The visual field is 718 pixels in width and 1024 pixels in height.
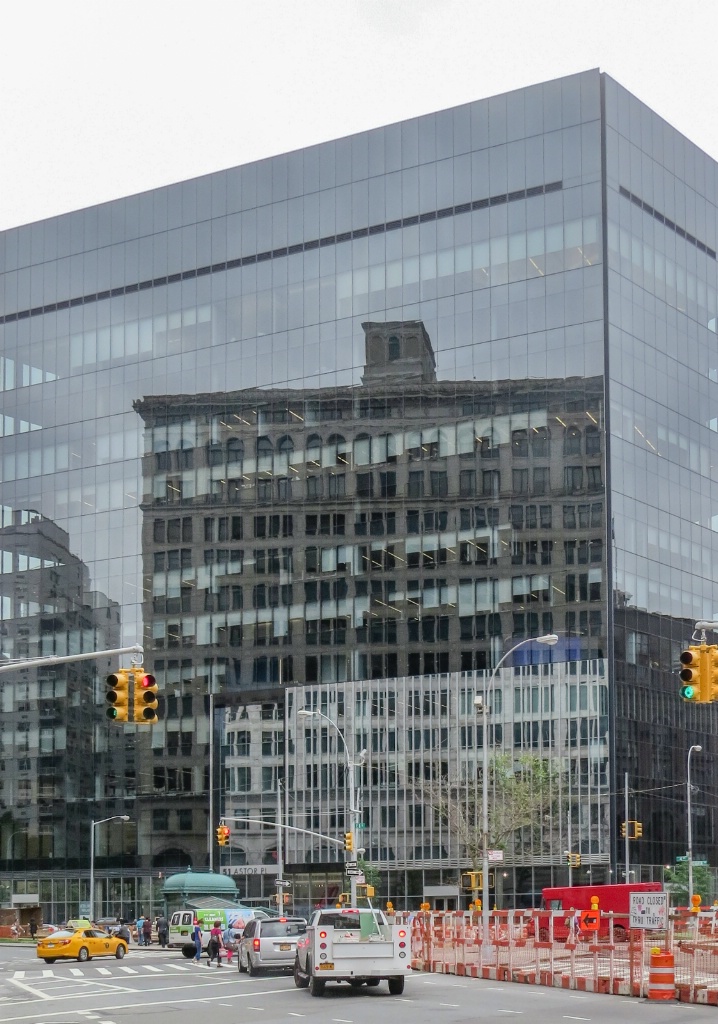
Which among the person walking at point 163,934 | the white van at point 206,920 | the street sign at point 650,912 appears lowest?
the person walking at point 163,934

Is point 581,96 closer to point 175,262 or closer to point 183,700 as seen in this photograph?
point 175,262

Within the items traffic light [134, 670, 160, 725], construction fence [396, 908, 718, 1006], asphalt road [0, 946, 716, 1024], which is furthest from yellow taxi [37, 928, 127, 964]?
traffic light [134, 670, 160, 725]

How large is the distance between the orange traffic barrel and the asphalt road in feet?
1.54

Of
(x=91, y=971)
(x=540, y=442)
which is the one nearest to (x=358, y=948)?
(x=91, y=971)

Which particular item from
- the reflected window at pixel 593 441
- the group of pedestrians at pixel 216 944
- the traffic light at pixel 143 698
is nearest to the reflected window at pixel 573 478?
the reflected window at pixel 593 441

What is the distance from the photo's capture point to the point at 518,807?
92.9m

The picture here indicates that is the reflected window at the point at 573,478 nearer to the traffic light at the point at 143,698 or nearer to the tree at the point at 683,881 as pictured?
the tree at the point at 683,881

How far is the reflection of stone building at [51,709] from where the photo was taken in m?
119

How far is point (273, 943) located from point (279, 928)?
0.45 metres

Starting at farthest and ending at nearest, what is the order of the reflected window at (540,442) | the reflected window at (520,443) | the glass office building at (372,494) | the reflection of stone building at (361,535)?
the reflected window at (520,443), the reflected window at (540,442), the reflection of stone building at (361,535), the glass office building at (372,494)

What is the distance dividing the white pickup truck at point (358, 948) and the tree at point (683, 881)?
60400 millimetres

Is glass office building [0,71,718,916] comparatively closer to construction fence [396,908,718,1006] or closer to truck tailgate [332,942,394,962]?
construction fence [396,908,718,1006]

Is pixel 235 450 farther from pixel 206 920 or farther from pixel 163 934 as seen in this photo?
pixel 206 920

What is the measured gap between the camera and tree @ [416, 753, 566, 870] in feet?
304
